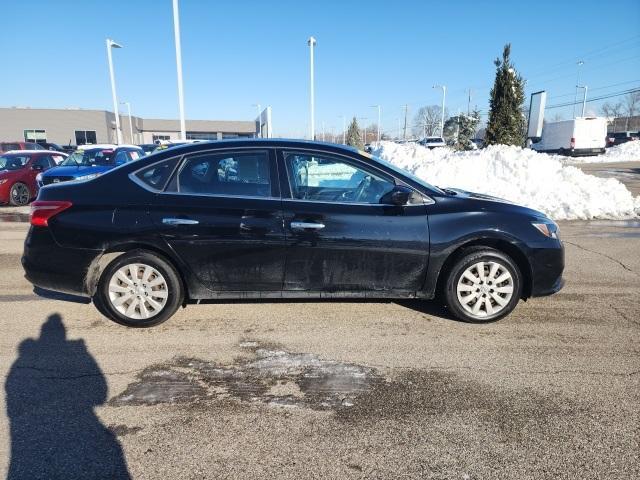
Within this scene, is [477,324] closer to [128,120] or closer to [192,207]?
[192,207]

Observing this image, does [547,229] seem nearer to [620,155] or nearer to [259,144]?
[259,144]

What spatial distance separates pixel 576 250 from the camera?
281 inches

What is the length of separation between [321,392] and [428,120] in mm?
99755

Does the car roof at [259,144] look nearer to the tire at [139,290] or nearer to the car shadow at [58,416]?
the tire at [139,290]

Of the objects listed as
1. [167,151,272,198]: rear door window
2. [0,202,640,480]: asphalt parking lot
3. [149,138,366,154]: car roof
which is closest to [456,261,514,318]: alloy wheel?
[0,202,640,480]: asphalt parking lot

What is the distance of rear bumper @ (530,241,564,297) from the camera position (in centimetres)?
414

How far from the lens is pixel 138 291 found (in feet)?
13.3

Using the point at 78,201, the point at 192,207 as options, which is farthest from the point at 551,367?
the point at 78,201

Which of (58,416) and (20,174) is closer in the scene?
(58,416)

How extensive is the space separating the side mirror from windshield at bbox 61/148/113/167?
11446 mm

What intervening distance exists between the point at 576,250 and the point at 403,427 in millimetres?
5840

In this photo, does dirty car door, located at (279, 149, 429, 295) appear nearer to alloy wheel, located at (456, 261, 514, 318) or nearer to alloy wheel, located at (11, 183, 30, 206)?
alloy wheel, located at (456, 261, 514, 318)

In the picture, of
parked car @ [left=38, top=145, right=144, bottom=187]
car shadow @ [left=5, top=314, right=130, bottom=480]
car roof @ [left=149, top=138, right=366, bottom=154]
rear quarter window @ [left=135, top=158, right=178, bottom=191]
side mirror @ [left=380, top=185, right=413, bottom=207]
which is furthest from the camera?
parked car @ [left=38, top=145, right=144, bottom=187]

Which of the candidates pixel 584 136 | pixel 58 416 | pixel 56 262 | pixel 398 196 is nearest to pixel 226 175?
pixel 398 196
